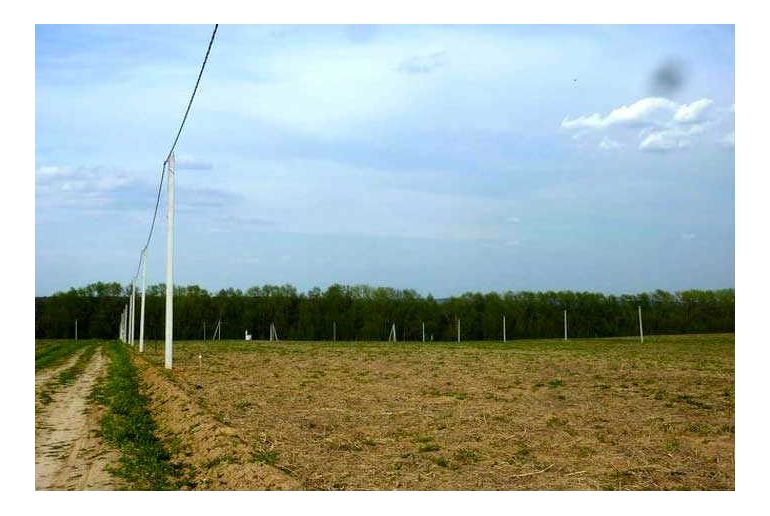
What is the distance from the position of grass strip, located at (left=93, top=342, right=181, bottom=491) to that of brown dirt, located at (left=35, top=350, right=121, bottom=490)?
0.15 meters

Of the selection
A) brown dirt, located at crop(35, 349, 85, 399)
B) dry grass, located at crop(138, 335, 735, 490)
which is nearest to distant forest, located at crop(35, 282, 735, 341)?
brown dirt, located at crop(35, 349, 85, 399)

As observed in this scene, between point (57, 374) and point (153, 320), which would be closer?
point (57, 374)

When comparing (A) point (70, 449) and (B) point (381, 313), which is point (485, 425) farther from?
(B) point (381, 313)

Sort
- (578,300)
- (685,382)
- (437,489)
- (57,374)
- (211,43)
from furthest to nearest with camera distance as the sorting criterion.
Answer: (578,300) < (57,374) < (685,382) < (211,43) < (437,489)

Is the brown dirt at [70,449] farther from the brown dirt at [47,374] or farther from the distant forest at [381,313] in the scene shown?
the distant forest at [381,313]

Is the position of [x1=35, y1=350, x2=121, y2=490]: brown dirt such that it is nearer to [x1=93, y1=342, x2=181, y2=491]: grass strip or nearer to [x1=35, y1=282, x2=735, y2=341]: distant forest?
[x1=93, y1=342, x2=181, y2=491]: grass strip

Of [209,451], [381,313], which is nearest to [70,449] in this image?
[209,451]

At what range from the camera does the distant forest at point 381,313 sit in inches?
2359

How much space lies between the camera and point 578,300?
63.0m

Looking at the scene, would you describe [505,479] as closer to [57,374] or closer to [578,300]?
[57,374]

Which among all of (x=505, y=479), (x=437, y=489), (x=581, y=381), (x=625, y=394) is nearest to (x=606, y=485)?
(x=505, y=479)

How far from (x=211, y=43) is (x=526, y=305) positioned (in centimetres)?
5492

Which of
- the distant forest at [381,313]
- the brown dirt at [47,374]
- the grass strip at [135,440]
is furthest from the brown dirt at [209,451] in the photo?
the distant forest at [381,313]
